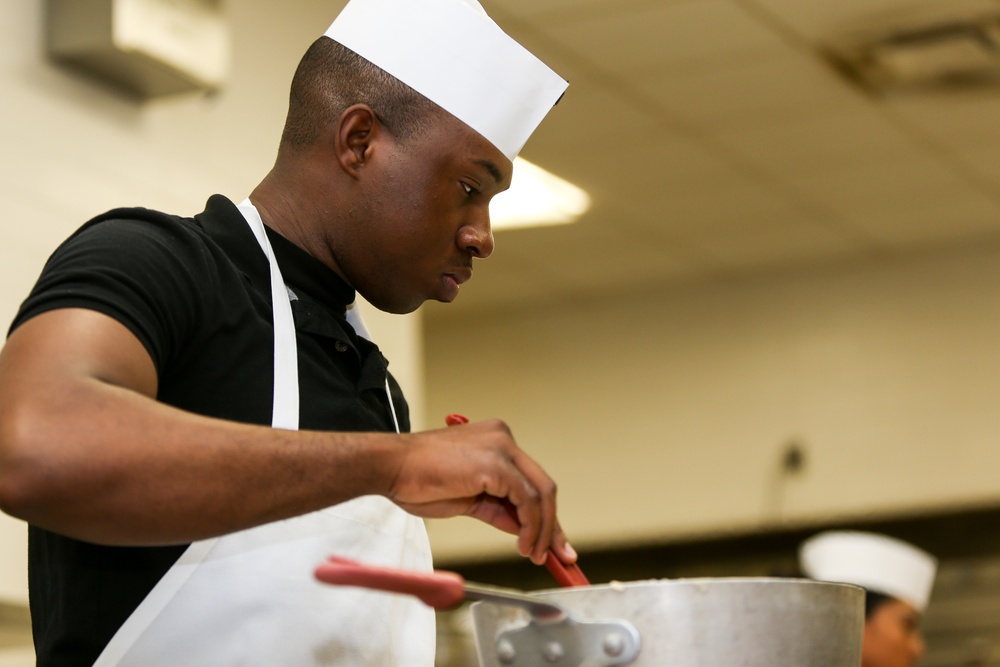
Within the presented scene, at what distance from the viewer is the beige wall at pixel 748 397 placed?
5531 millimetres

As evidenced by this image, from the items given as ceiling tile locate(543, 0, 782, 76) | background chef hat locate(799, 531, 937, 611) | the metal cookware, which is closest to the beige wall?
background chef hat locate(799, 531, 937, 611)

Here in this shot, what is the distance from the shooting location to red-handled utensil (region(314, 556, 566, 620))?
87 cm

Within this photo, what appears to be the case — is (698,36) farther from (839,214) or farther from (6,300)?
(6,300)

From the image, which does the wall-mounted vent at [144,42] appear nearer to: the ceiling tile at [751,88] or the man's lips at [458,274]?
the man's lips at [458,274]

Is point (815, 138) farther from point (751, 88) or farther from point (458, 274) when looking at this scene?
point (458, 274)

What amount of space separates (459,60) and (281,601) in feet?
2.12

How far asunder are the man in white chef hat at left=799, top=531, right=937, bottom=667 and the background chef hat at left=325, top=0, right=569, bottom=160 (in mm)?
2681

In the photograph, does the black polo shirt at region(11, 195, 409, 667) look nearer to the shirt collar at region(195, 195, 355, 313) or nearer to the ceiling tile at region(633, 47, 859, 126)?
the shirt collar at region(195, 195, 355, 313)

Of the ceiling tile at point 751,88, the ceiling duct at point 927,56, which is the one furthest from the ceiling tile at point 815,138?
the ceiling duct at point 927,56

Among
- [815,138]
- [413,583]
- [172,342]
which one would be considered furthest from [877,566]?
[413,583]

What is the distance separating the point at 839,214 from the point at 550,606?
4.47 m

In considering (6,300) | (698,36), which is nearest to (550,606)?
(6,300)

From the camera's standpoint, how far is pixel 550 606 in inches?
39.4

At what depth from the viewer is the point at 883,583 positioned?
13.3ft
